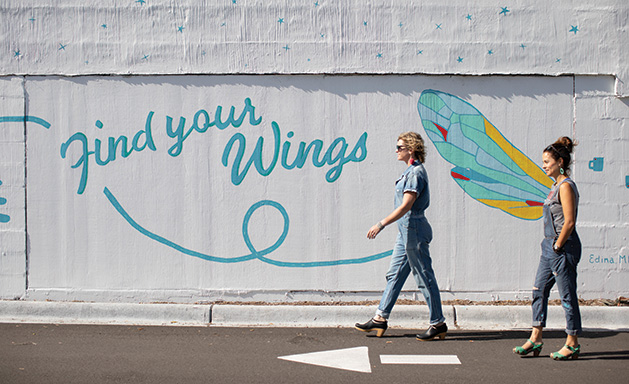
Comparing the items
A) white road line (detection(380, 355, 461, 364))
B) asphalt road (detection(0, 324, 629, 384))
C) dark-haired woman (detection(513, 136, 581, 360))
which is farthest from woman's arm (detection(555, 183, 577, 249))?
white road line (detection(380, 355, 461, 364))

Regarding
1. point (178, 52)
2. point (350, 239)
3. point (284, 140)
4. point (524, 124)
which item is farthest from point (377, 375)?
point (178, 52)

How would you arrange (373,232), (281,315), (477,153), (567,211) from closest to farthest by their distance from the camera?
1. (567,211)
2. (373,232)
3. (281,315)
4. (477,153)

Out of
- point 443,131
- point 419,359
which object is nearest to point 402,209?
point 419,359

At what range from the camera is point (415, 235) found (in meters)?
5.67

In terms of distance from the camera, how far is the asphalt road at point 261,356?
15.4 ft

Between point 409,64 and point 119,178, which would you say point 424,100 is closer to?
point 409,64

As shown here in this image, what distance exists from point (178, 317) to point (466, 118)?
3.88 meters

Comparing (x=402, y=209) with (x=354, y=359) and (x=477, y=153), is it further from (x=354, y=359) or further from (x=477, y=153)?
(x=477, y=153)

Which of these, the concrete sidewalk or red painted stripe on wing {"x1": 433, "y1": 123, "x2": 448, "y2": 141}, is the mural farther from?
the concrete sidewalk

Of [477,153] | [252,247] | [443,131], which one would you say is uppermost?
[443,131]

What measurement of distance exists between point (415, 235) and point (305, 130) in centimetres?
213

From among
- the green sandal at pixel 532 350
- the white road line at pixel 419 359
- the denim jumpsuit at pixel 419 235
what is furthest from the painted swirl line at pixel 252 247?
the green sandal at pixel 532 350

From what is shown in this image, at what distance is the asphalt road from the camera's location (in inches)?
184

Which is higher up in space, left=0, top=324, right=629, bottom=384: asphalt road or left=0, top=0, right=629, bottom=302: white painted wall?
left=0, top=0, right=629, bottom=302: white painted wall
